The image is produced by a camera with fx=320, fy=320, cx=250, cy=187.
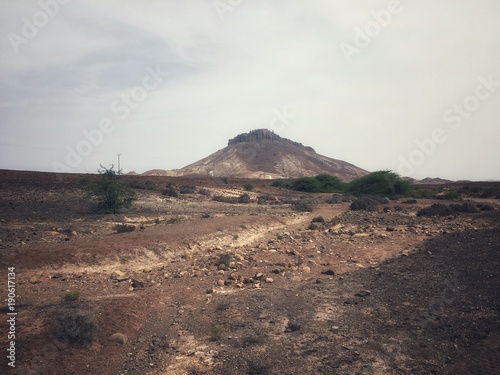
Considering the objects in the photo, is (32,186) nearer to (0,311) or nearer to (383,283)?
(0,311)

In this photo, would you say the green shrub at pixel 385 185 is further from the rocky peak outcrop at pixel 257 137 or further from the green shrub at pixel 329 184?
the rocky peak outcrop at pixel 257 137

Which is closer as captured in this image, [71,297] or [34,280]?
[71,297]

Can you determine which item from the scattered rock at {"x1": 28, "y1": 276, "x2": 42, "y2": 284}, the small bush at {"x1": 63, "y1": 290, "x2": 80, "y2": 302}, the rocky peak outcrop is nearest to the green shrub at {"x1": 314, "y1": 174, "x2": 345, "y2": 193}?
the scattered rock at {"x1": 28, "y1": 276, "x2": 42, "y2": 284}

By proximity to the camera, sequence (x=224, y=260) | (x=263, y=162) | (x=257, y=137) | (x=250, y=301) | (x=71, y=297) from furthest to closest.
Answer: (x=257, y=137) < (x=263, y=162) < (x=224, y=260) < (x=250, y=301) < (x=71, y=297)

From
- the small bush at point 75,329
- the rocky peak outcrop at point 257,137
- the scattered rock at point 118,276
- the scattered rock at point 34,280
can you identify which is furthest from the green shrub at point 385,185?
the rocky peak outcrop at point 257,137

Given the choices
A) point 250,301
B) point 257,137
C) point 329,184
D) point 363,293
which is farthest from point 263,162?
point 250,301

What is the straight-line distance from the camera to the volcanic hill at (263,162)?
99.6 metres

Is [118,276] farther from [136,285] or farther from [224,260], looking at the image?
[224,260]

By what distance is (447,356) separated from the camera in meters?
5.04

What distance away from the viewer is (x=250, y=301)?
7.77 meters

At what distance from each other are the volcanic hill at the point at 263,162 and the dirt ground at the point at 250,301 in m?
73.0

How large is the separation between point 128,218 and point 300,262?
442 inches

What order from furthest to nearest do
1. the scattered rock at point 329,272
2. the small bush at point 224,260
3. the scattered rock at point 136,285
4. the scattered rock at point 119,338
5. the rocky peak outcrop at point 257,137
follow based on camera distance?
the rocky peak outcrop at point 257,137
the small bush at point 224,260
the scattered rock at point 329,272
the scattered rock at point 136,285
the scattered rock at point 119,338

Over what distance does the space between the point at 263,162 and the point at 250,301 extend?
99.1 meters
